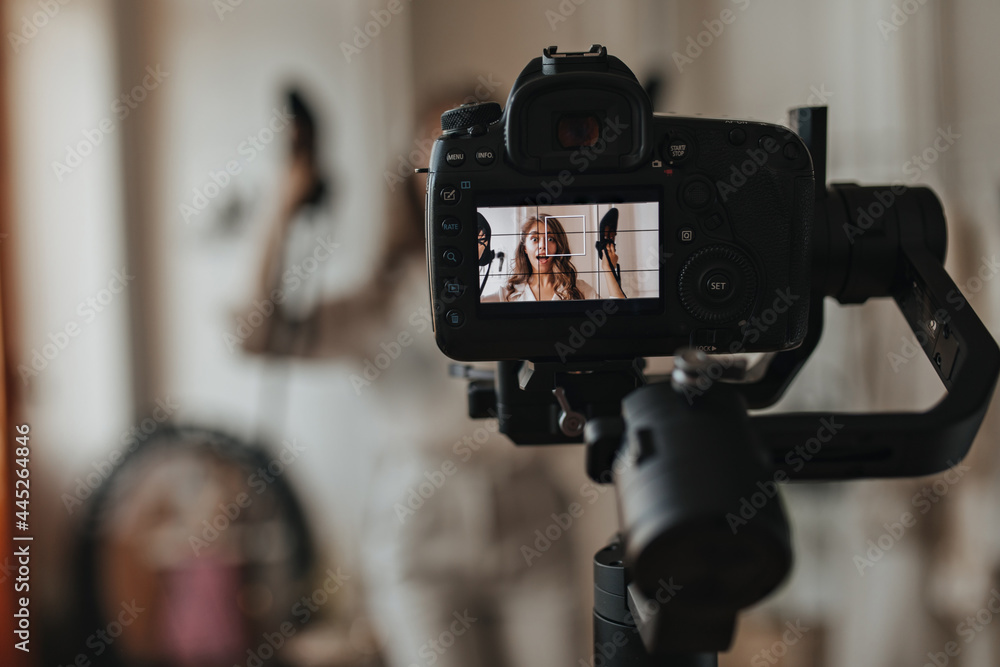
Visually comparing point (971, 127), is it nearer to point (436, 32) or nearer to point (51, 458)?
point (436, 32)

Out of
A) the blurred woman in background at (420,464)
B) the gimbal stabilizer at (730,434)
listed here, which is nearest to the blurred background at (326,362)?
the blurred woman in background at (420,464)

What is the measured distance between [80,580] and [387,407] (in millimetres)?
743

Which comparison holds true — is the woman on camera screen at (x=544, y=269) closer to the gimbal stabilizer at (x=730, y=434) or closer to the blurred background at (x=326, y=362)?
the gimbal stabilizer at (x=730, y=434)

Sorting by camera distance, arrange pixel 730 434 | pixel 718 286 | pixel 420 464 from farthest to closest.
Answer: pixel 420 464
pixel 718 286
pixel 730 434

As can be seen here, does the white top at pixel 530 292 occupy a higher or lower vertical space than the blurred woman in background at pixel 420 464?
higher

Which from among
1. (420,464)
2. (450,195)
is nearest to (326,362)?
(420,464)

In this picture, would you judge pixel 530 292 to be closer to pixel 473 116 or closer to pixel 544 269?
pixel 544 269

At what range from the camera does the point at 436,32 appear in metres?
1.46

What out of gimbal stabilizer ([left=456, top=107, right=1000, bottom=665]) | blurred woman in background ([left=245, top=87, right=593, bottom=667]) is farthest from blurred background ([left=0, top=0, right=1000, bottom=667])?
gimbal stabilizer ([left=456, top=107, right=1000, bottom=665])

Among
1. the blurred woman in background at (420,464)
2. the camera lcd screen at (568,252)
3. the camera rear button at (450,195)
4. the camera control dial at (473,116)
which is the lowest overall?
→ the blurred woman in background at (420,464)

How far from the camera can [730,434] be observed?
0.40 meters

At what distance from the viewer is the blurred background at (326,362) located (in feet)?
4.67

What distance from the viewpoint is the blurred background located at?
142 cm

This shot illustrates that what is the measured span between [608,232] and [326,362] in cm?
105
